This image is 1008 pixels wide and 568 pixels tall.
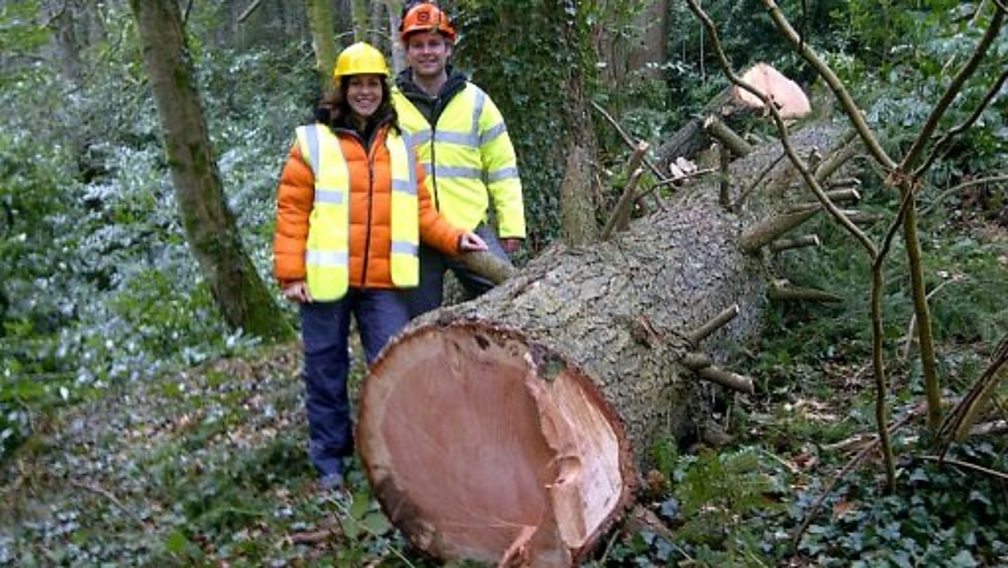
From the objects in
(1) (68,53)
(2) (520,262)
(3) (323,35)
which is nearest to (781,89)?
(2) (520,262)

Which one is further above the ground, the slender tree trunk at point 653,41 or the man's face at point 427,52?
the slender tree trunk at point 653,41

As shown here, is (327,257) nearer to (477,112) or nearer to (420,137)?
(420,137)

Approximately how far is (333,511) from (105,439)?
2.21m

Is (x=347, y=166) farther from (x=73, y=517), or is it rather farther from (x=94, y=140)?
(x=94, y=140)

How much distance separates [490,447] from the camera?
380 cm

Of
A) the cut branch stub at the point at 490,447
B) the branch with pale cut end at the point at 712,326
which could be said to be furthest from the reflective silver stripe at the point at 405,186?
the branch with pale cut end at the point at 712,326

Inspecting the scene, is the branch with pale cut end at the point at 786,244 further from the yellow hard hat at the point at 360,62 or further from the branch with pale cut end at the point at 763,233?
the yellow hard hat at the point at 360,62

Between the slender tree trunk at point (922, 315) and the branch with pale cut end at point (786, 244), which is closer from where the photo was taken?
the slender tree trunk at point (922, 315)

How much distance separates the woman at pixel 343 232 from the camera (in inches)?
189

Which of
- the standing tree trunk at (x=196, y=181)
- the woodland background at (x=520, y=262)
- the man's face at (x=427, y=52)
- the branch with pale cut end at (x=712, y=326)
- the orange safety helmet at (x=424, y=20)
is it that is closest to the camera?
the woodland background at (x=520, y=262)

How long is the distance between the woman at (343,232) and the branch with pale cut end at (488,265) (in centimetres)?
39

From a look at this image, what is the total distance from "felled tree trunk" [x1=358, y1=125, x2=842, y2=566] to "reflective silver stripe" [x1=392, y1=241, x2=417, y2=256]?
678mm

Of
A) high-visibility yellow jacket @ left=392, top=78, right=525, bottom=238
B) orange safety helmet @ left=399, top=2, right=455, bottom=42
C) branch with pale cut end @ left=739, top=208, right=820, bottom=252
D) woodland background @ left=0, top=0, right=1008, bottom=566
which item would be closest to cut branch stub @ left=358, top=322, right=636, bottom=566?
woodland background @ left=0, top=0, right=1008, bottom=566

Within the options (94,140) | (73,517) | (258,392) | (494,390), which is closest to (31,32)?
(94,140)
